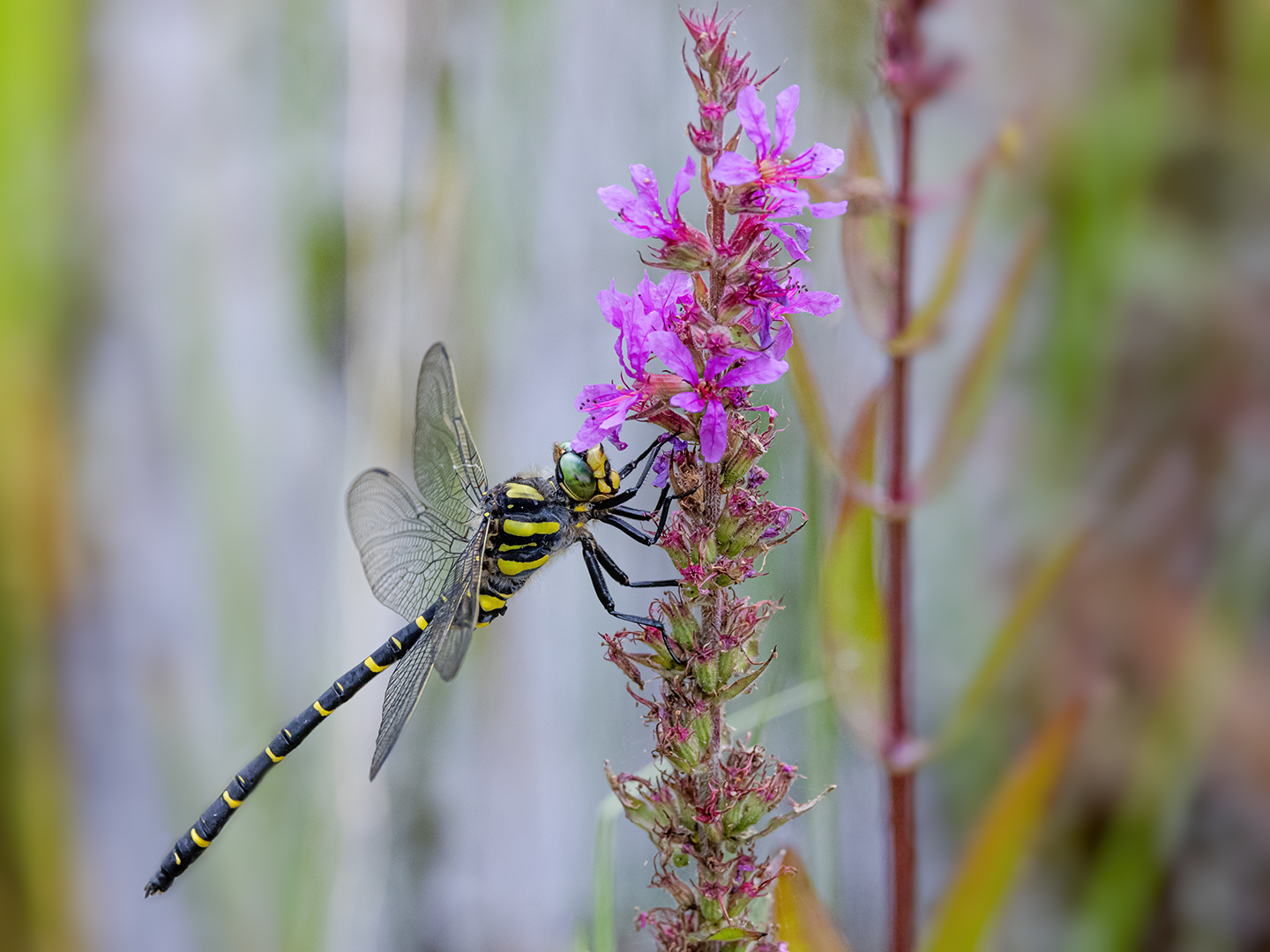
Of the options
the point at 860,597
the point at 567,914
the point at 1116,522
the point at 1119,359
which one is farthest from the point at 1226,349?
the point at 567,914

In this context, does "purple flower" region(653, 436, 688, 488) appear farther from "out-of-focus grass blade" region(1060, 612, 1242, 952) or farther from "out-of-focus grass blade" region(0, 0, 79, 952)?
"out-of-focus grass blade" region(0, 0, 79, 952)

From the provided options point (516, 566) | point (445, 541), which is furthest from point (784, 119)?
point (445, 541)

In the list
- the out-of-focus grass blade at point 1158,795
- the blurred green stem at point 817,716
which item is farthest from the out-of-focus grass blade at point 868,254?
the out-of-focus grass blade at point 1158,795

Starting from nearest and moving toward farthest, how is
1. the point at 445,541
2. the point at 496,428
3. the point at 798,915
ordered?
A: the point at 798,915
the point at 445,541
the point at 496,428

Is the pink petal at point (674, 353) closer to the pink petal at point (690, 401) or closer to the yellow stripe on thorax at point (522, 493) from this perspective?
the pink petal at point (690, 401)

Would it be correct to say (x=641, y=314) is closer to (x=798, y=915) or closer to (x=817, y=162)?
(x=817, y=162)
